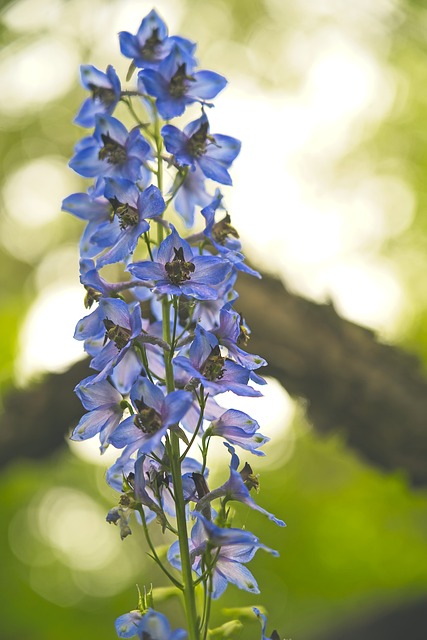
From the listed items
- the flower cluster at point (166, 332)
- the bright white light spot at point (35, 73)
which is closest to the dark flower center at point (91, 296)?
the flower cluster at point (166, 332)

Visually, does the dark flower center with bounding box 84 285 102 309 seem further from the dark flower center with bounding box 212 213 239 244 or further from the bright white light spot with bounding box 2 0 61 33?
the bright white light spot with bounding box 2 0 61 33

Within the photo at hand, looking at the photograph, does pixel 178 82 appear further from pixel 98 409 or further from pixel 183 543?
pixel 183 543

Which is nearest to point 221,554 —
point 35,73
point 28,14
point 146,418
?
point 146,418

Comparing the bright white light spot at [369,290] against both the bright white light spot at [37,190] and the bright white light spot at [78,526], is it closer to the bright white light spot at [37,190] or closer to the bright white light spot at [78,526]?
the bright white light spot at [78,526]

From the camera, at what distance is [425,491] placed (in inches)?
180

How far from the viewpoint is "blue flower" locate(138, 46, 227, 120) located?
6.81 ft

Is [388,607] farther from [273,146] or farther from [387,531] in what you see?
[273,146]

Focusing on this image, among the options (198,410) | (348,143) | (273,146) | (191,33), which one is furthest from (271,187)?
(198,410)

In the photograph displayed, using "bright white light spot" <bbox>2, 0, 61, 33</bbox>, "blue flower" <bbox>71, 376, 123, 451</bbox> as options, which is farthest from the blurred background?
"blue flower" <bbox>71, 376, 123, 451</bbox>

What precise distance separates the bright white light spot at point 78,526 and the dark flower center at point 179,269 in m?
10.7

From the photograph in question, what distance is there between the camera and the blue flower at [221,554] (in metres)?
1.68

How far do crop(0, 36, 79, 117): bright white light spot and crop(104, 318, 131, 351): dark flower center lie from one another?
7.35 meters

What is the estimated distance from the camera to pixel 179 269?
1.91 meters

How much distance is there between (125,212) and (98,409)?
1.78 ft
